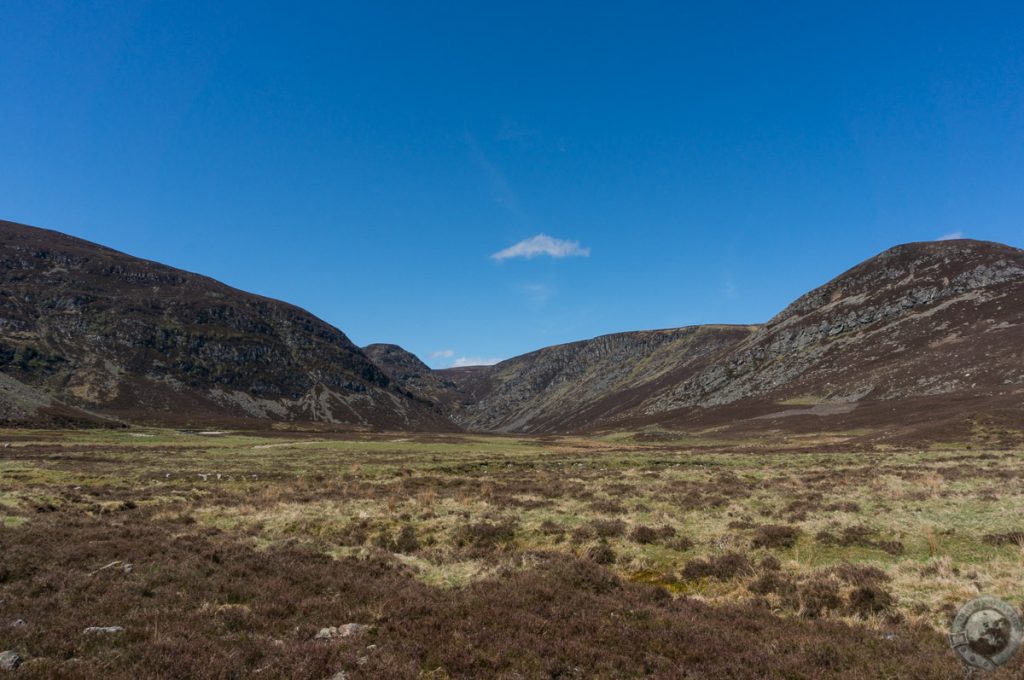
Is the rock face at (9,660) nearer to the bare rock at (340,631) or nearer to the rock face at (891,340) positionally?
the bare rock at (340,631)

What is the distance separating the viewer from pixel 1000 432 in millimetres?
60062

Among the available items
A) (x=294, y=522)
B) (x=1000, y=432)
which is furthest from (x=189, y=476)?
(x=1000, y=432)

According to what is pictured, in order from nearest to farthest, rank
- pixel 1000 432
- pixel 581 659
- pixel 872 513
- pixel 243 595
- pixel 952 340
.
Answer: pixel 581 659, pixel 243 595, pixel 872 513, pixel 1000 432, pixel 952 340

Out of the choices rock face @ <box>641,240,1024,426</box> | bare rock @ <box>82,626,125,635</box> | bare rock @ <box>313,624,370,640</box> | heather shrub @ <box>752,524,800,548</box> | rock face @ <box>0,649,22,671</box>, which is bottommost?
bare rock @ <box>313,624,370,640</box>

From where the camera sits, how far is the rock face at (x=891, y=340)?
344 feet

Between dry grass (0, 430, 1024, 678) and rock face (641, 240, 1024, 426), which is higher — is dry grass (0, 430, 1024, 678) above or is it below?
below

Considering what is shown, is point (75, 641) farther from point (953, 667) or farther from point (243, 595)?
point (953, 667)

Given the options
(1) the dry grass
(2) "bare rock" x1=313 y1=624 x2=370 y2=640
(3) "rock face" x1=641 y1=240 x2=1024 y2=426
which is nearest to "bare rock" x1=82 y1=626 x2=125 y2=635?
(1) the dry grass

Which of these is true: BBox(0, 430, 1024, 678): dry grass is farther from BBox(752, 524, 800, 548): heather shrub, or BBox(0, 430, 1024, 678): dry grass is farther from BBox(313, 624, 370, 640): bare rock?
BBox(313, 624, 370, 640): bare rock

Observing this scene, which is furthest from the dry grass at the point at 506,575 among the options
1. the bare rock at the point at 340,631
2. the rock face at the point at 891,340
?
the rock face at the point at 891,340

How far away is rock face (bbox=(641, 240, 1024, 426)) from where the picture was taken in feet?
344

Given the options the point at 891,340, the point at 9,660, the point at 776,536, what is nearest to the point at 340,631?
the point at 9,660

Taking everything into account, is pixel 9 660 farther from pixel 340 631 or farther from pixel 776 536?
pixel 776 536

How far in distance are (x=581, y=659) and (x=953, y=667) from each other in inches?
245
